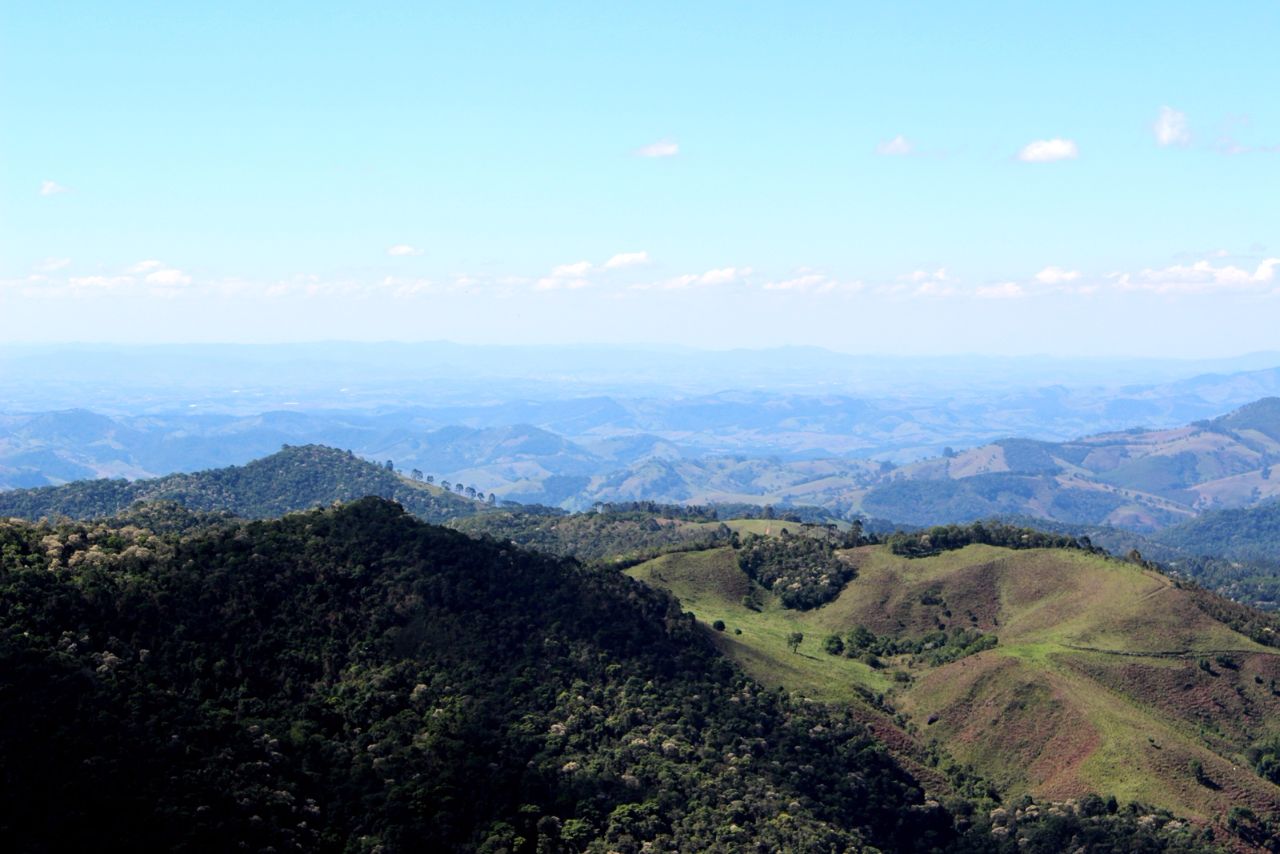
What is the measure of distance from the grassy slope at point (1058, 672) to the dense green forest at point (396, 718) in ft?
25.4

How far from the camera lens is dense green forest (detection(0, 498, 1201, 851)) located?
72250mm

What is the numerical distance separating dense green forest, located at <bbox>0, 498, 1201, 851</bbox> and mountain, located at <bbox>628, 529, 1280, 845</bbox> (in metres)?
8.06

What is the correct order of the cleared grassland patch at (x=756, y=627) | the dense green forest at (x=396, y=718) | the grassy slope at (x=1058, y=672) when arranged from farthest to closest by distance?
1. the cleared grassland patch at (x=756, y=627)
2. the grassy slope at (x=1058, y=672)
3. the dense green forest at (x=396, y=718)

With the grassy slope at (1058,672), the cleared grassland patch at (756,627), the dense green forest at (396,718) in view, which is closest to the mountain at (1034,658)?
the grassy slope at (1058,672)

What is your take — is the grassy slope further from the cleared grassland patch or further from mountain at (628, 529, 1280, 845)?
the cleared grassland patch

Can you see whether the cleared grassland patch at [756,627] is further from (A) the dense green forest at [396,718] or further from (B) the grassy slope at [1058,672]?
(A) the dense green forest at [396,718]

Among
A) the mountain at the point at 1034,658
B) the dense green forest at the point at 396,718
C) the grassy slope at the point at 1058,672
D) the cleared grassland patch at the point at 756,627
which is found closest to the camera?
the dense green forest at the point at 396,718

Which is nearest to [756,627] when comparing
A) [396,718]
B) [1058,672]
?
[1058,672]

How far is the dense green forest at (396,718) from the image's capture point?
237ft

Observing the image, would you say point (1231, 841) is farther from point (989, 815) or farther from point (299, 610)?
point (299, 610)

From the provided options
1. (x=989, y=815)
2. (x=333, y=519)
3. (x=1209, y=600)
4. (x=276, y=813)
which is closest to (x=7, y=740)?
(x=276, y=813)

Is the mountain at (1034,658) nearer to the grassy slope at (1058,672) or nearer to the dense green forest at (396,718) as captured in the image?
the grassy slope at (1058,672)

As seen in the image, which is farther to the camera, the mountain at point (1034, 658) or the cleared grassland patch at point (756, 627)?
the cleared grassland patch at point (756, 627)

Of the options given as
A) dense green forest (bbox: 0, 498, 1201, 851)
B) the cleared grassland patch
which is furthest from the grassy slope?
dense green forest (bbox: 0, 498, 1201, 851)
